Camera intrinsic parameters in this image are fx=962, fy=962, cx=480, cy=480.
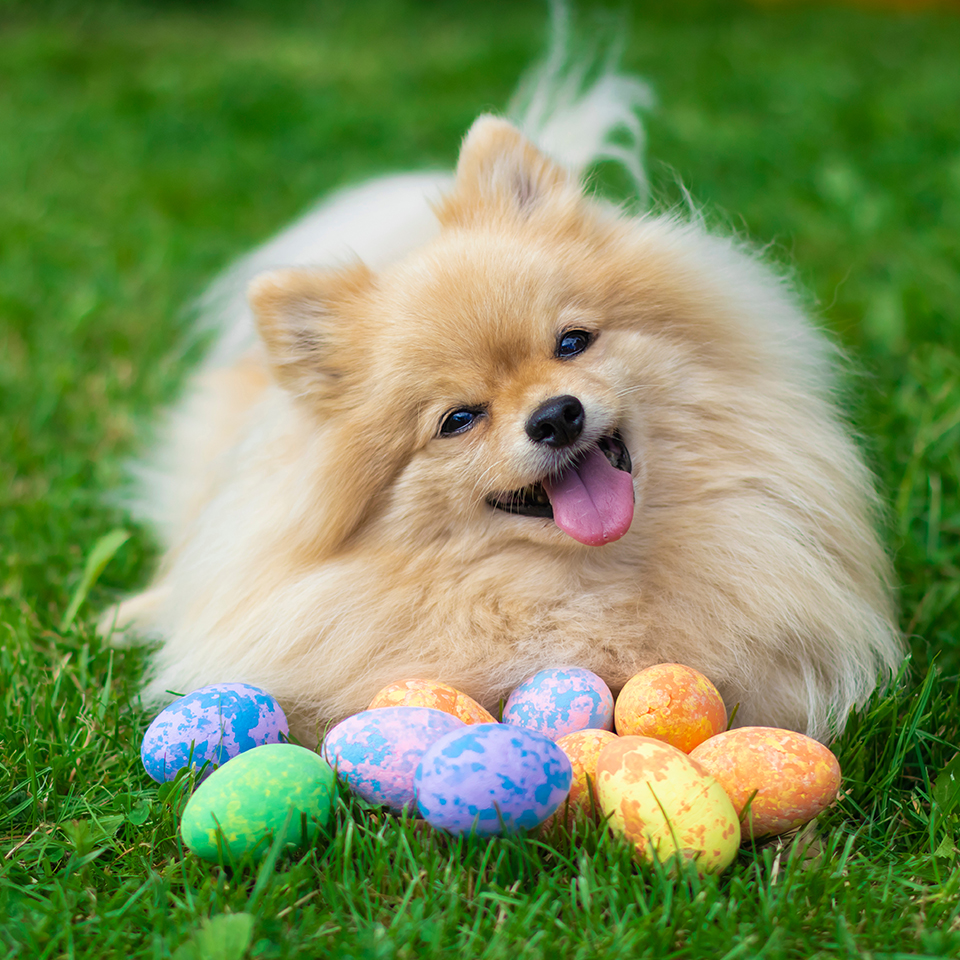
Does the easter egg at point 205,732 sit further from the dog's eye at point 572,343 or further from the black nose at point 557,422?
the dog's eye at point 572,343

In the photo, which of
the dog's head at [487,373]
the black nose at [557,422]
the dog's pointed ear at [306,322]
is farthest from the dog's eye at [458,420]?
the dog's pointed ear at [306,322]

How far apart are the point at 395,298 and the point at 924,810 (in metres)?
1.55

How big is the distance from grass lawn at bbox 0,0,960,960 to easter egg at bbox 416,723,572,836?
9cm

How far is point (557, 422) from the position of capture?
202 centimetres

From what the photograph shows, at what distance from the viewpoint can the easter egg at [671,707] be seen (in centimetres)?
188

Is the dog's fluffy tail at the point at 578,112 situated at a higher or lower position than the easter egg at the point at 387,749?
higher

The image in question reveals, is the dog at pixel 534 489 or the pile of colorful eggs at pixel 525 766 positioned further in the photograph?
the dog at pixel 534 489

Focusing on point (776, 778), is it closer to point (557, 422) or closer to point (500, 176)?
point (557, 422)

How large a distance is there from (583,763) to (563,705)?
155 millimetres

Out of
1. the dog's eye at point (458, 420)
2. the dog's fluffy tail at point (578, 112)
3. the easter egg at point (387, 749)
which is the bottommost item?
the easter egg at point (387, 749)

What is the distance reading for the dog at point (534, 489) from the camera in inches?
83.7

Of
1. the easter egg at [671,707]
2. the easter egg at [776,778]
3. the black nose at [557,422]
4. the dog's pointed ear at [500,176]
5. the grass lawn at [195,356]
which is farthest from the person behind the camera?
the dog's pointed ear at [500,176]

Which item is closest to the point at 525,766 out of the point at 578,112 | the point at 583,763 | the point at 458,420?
the point at 583,763

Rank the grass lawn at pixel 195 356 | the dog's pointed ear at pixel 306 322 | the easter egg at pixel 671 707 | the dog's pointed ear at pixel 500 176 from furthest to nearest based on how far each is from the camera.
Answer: the dog's pointed ear at pixel 500 176 < the dog's pointed ear at pixel 306 322 < the easter egg at pixel 671 707 < the grass lawn at pixel 195 356
